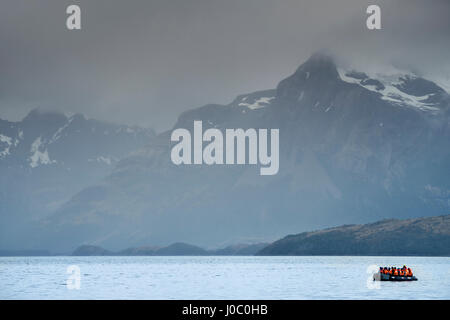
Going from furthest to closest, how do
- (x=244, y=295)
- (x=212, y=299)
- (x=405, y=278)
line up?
(x=405, y=278)
(x=244, y=295)
(x=212, y=299)
